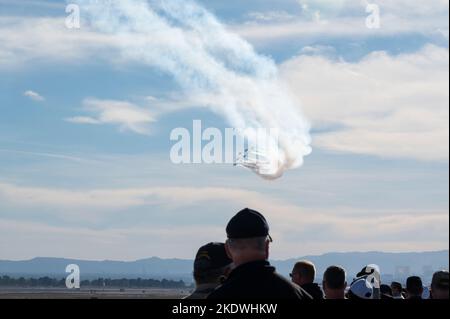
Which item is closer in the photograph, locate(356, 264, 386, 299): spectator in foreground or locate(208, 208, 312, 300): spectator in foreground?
locate(208, 208, 312, 300): spectator in foreground

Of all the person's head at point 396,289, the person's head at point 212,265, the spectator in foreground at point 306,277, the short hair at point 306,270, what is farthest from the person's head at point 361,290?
the person's head at point 396,289

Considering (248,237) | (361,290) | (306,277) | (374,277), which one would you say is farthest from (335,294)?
(248,237)

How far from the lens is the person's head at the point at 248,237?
809 centimetres

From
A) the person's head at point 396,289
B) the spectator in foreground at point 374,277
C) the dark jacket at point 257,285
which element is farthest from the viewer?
the person's head at point 396,289

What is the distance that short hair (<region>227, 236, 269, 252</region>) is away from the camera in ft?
26.6

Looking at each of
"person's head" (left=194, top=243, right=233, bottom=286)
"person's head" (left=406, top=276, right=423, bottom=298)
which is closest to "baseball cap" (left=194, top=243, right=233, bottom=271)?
"person's head" (left=194, top=243, right=233, bottom=286)

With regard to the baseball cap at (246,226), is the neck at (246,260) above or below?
below

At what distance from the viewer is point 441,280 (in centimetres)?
1220

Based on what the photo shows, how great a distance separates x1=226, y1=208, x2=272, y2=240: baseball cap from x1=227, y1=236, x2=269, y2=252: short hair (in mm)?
28

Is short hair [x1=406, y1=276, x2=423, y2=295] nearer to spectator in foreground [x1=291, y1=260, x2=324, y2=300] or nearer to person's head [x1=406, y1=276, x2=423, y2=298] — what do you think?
person's head [x1=406, y1=276, x2=423, y2=298]

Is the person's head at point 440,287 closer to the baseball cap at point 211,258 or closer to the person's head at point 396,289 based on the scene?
the baseball cap at point 211,258

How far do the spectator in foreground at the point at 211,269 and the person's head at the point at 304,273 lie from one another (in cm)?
424
